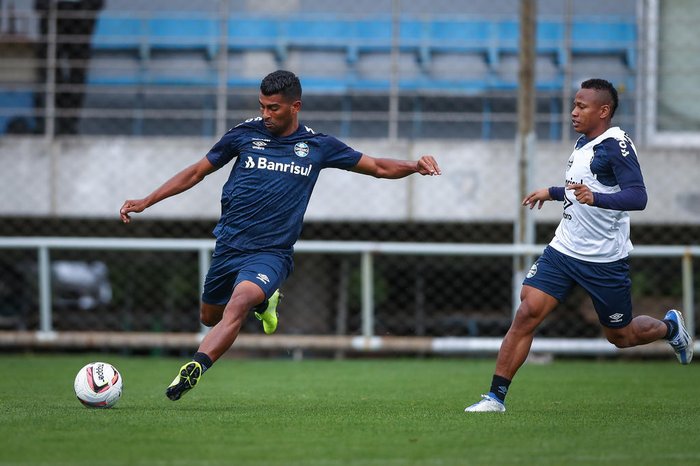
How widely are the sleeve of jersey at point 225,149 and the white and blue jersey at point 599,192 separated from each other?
199cm

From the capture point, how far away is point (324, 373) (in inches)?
395

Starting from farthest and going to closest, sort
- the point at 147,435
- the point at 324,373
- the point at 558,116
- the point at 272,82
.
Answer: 1. the point at 558,116
2. the point at 324,373
3. the point at 272,82
4. the point at 147,435

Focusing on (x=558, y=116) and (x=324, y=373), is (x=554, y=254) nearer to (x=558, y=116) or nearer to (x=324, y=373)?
(x=324, y=373)

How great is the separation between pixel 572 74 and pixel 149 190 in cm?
518

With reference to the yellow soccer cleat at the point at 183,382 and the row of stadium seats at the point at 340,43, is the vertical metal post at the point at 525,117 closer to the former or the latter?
the row of stadium seats at the point at 340,43

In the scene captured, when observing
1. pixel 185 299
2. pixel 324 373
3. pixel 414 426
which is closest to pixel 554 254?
pixel 414 426

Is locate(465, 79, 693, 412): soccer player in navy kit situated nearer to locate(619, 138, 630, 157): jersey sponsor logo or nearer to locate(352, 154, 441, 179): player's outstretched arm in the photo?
locate(619, 138, 630, 157): jersey sponsor logo

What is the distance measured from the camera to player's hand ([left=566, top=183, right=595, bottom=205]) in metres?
6.25

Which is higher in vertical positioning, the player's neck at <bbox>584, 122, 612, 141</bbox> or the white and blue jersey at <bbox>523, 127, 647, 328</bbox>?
the player's neck at <bbox>584, 122, 612, 141</bbox>

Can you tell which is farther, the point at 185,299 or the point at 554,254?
the point at 185,299

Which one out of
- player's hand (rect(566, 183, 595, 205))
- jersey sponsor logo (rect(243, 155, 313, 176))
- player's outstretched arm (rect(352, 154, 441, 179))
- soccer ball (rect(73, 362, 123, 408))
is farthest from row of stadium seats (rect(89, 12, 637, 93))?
soccer ball (rect(73, 362, 123, 408))

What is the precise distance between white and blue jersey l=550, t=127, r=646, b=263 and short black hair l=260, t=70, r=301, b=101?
1694 mm

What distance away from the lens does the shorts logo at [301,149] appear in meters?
7.13

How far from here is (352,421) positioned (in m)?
6.05
